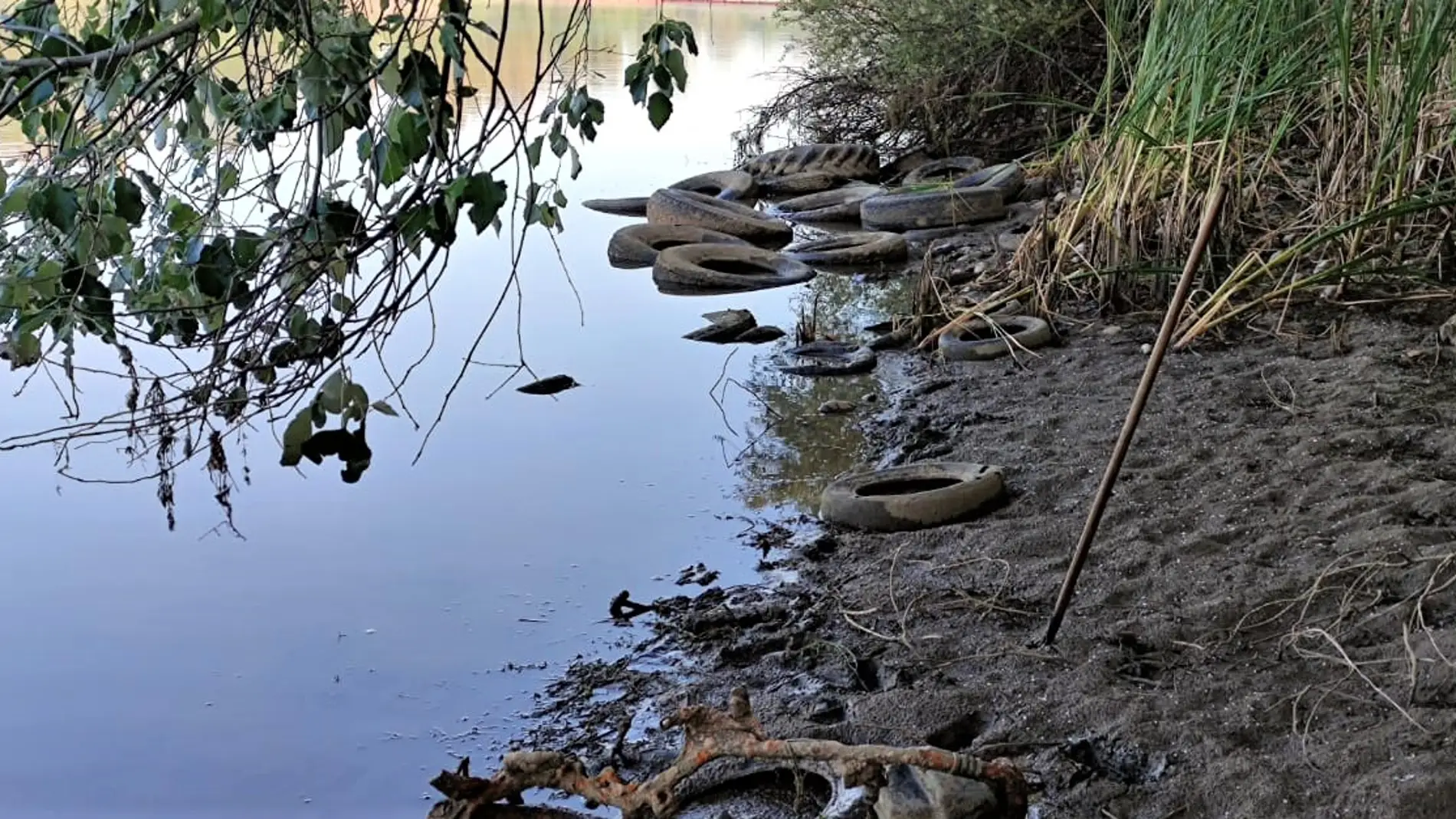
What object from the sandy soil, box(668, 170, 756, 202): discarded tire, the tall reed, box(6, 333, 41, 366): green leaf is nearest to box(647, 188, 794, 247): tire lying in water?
box(668, 170, 756, 202): discarded tire

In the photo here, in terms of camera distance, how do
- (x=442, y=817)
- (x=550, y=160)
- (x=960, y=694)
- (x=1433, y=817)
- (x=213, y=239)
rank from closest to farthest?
(x=213, y=239)
(x=1433, y=817)
(x=442, y=817)
(x=960, y=694)
(x=550, y=160)

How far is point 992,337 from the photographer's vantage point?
6.55 meters

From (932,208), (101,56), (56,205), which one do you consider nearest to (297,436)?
(56,205)

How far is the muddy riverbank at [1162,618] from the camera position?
275 cm

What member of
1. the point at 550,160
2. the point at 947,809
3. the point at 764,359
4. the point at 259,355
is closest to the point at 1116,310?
the point at 764,359

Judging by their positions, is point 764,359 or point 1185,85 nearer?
point 1185,85

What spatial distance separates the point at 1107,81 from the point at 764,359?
1.98m

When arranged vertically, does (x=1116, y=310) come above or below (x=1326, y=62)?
below

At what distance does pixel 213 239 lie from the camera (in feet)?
6.74

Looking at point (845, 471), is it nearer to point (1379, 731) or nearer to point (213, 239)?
point (1379, 731)

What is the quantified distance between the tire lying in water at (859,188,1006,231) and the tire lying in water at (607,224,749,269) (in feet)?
3.53

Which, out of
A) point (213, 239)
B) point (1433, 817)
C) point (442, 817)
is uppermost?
point (213, 239)

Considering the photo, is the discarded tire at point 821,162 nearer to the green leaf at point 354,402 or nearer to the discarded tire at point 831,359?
the discarded tire at point 831,359

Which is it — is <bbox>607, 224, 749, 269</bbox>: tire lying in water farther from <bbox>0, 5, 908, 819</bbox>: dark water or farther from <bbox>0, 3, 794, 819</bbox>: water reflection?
<bbox>0, 3, 794, 819</bbox>: water reflection
